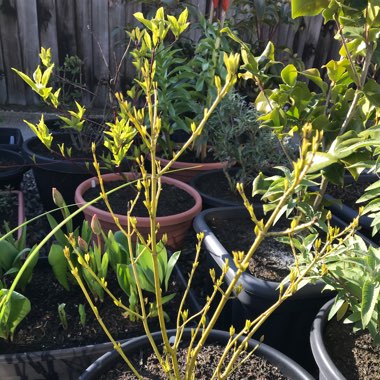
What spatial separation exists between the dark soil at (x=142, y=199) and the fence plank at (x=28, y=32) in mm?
1970

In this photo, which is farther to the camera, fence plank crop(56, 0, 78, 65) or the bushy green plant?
fence plank crop(56, 0, 78, 65)

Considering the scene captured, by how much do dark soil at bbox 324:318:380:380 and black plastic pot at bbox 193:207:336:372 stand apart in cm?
11

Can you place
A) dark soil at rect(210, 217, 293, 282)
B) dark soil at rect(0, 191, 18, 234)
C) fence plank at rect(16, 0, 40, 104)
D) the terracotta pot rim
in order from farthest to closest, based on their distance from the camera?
fence plank at rect(16, 0, 40, 104), dark soil at rect(0, 191, 18, 234), the terracotta pot rim, dark soil at rect(210, 217, 293, 282)

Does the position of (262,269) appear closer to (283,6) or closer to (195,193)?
(195,193)

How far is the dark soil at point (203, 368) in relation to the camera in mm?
1129

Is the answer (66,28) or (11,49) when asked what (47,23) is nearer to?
(66,28)

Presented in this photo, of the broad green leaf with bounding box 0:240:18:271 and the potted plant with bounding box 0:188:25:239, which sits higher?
the broad green leaf with bounding box 0:240:18:271

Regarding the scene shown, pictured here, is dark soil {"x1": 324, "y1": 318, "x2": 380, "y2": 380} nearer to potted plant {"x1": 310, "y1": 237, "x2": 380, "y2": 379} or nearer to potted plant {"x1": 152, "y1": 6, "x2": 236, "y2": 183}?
potted plant {"x1": 310, "y1": 237, "x2": 380, "y2": 379}

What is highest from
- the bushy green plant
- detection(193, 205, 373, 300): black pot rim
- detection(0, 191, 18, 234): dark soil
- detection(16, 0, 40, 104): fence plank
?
detection(16, 0, 40, 104): fence plank

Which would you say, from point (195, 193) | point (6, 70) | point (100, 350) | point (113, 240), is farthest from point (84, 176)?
point (6, 70)

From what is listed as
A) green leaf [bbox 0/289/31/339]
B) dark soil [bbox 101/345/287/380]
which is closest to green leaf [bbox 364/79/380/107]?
dark soil [bbox 101/345/287/380]

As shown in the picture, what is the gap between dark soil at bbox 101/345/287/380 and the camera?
3.70 feet

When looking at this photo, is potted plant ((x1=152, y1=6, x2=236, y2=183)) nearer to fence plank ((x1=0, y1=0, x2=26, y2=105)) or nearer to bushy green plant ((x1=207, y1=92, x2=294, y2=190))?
bushy green plant ((x1=207, y1=92, x2=294, y2=190))

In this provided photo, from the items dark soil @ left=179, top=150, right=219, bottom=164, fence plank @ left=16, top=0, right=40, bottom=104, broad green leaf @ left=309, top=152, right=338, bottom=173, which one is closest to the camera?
broad green leaf @ left=309, top=152, right=338, bottom=173
